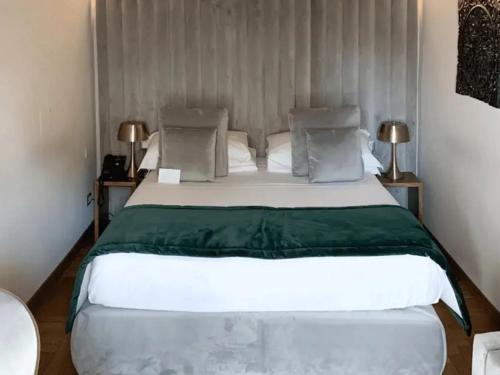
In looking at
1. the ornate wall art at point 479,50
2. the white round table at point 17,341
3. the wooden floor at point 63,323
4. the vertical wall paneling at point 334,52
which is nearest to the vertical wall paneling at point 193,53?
the vertical wall paneling at point 334,52

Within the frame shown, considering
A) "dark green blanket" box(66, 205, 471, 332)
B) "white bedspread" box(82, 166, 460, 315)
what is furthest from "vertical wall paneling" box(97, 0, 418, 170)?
"white bedspread" box(82, 166, 460, 315)

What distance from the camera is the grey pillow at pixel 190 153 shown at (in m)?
4.15

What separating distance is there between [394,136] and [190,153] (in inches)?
52.7

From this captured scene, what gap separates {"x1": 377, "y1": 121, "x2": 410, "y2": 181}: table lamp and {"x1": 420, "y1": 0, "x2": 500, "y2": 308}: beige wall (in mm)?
186

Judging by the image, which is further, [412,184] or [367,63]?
[367,63]

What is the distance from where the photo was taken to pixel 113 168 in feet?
15.4

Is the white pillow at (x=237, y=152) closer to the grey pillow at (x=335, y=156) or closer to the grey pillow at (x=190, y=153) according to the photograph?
the grey pillow at (x=190, y=153)

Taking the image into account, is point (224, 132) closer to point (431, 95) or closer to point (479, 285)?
point (431, 95)

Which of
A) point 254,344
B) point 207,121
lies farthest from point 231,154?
point 254,344

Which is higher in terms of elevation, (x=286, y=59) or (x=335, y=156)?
(x=286, y=59)

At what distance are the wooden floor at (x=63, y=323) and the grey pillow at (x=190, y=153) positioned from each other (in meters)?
0.90

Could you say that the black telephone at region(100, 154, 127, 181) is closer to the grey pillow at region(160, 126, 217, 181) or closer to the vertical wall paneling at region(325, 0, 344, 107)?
the grey pillow at region(160, 126, 217, 181)

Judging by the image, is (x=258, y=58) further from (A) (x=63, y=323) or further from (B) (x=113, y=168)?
A: (A) (x=63, y=323)

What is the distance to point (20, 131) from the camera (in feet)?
11.0
